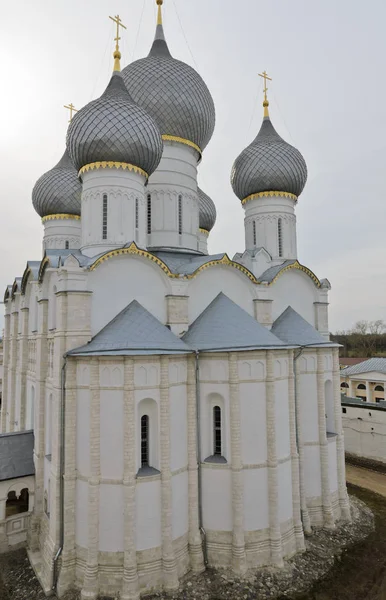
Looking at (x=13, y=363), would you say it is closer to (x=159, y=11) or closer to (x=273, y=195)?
(x=273, y=195)

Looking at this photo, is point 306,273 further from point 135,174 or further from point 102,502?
point 102,502

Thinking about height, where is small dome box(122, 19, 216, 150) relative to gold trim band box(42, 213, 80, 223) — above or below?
above

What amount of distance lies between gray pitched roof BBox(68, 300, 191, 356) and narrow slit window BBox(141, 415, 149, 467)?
154 centimetres

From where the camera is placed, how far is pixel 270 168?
548 inches

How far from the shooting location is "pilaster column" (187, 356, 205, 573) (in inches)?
344

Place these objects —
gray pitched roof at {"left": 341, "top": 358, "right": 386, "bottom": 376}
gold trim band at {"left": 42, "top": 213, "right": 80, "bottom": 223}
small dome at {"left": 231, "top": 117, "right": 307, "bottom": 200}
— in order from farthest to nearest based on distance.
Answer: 1. gray pitched roof at {"left": 341, "top": 358, "right": 386, "bottom": 376}
2. gold trim band at {"left": 42, "top": 213, "right": 80, "bottom": 223}
3. small dome at {"left": 231, "top": 117, "right": 307, "bottom": 200}

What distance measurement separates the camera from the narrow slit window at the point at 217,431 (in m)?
9.40

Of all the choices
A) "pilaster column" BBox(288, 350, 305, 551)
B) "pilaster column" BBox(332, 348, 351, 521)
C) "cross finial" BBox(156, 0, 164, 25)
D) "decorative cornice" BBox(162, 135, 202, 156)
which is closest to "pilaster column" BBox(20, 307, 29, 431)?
"decorative cornice" BBox(162, 135, 202, 156)

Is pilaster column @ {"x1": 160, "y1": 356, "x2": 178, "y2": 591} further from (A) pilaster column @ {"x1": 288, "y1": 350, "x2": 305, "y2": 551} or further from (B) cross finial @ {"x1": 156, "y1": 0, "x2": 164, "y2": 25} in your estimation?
(B) cross finial @ {"x1": 156, "y1": 0, "x2": 164, "y2": 25}

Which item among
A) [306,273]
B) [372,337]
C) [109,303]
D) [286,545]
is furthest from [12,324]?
[372,337]

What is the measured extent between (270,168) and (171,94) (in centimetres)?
400

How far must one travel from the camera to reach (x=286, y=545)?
9.26 meters

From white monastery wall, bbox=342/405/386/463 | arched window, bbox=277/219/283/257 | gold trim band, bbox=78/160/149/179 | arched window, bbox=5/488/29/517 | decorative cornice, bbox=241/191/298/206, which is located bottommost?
arched window, bbox=5/488/29/517

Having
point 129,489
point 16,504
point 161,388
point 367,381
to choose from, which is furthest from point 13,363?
point 367,381
